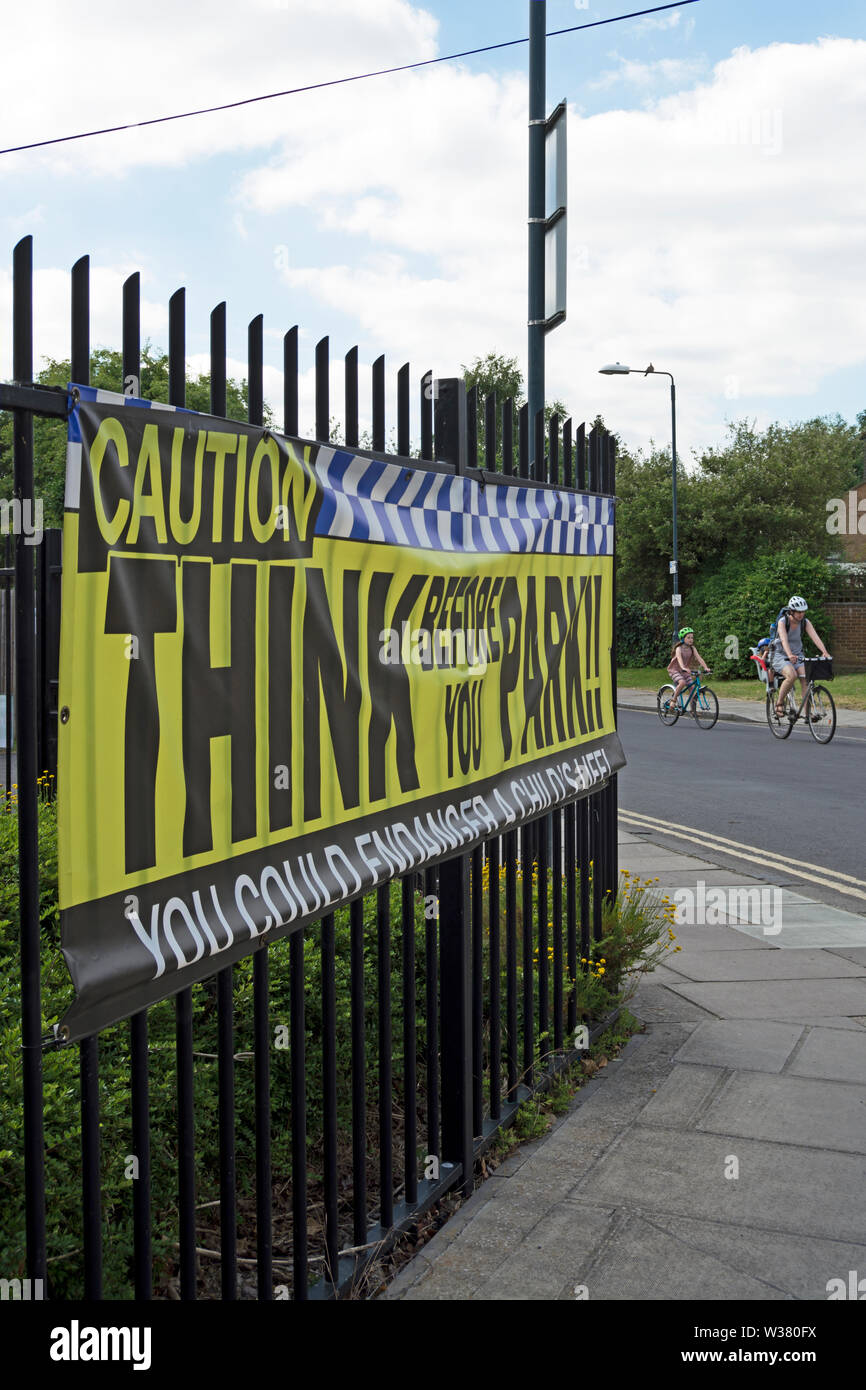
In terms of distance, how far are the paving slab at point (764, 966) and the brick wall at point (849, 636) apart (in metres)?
28.2

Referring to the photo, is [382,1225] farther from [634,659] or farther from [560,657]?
[634,659]

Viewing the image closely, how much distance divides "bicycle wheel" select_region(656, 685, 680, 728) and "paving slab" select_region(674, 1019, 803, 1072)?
1566 cm

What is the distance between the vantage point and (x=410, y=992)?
3504 mm

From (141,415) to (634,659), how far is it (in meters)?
38.5

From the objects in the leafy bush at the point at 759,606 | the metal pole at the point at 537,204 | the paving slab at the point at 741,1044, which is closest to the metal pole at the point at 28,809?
the paving slab at the point at 741,1044

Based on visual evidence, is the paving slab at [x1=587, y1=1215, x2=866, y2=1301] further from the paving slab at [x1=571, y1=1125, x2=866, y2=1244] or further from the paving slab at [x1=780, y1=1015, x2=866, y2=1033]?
the paving slab at [x1=780, y1=1015, x2=866, y2=1033]

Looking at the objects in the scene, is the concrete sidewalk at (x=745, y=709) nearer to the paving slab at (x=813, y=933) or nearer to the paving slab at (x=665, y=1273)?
the paving slab at (x=813, y=933)

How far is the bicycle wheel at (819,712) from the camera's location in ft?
56.5

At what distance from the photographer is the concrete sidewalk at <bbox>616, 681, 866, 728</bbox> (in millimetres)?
21484

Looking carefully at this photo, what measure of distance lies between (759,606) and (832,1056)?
2954cm

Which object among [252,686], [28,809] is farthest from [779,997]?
[28,809]

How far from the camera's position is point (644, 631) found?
3966 centimetres

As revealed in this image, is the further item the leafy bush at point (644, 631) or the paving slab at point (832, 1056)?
the leafy bush at point (644, 631)
